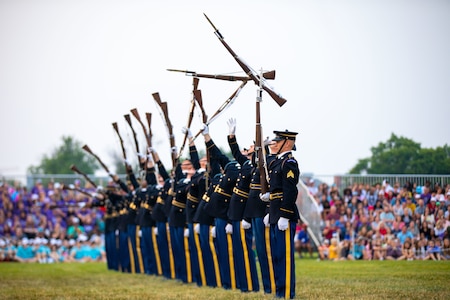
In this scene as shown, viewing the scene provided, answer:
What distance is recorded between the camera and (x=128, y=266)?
23.2 m

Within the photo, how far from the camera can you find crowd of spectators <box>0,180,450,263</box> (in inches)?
Result: 720

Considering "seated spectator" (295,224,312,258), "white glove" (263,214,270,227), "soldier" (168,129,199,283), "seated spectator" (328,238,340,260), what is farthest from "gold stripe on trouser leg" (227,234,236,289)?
"seated spectator" (295,224,312,258)

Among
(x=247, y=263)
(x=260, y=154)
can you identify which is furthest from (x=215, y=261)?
(x=260, y=154)

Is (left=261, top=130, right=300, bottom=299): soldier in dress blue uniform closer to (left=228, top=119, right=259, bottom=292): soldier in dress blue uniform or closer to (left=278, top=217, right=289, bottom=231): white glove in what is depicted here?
(left=278, top=217, right=289, bottom=231): white glove

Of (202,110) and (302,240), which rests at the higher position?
(202,110)

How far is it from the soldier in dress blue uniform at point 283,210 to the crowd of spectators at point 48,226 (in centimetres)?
1683

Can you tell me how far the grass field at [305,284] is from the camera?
44.5 feet

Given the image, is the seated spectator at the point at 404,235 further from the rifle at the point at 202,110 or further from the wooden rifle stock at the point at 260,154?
the wooden rifle stock at the point at 260,154

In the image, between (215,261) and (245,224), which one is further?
(215,261)

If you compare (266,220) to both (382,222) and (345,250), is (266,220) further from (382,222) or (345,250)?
(345,250)

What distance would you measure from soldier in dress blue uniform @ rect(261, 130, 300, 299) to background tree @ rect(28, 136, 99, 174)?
44.4m

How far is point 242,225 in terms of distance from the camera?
570 inches

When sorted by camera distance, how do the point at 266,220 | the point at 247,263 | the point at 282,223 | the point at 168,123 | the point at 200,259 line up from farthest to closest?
the point at 168,123 → the point at 200,259 → the point at 247,263 → the point at 266,220 → the point at 282,223

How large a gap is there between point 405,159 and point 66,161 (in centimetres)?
4155
